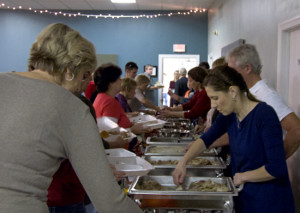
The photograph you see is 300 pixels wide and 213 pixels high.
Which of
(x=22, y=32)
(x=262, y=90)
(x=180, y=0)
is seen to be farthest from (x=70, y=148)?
(x=22, y=32)

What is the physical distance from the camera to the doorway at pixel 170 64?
8297 mm

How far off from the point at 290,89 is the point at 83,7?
20.9 feet

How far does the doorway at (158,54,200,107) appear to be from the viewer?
27.2ft

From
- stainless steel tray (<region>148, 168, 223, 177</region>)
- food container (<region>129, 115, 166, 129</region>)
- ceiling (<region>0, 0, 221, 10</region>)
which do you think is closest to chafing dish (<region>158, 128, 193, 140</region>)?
food container (<region>129, 115, 166, 129</region>)

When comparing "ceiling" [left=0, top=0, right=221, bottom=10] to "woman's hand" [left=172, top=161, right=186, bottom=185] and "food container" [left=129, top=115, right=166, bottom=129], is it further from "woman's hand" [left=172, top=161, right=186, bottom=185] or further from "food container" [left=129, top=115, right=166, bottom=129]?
"woman's hand" [left=172, top=161, right=186, bottom=185]

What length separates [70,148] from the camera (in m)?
0.85

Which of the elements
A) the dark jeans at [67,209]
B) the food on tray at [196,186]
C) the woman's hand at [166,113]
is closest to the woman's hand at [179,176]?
the food on tray at [196,186]

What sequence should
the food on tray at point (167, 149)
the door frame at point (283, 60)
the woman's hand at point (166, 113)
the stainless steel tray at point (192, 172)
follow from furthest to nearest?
the woman's hand at point (166, 113) < the door frame at point (283, 60) < the food on tray at point (167, 149) < the stainless steel tray at point (192, 172)

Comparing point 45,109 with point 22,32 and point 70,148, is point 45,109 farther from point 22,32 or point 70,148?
point 22,32

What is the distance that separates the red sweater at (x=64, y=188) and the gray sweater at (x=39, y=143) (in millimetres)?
402

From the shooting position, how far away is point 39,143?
2.71ft

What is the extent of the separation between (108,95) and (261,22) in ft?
6.78

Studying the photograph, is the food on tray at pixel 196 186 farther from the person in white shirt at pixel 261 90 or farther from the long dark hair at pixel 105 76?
the long dark hair at pixel 105 76

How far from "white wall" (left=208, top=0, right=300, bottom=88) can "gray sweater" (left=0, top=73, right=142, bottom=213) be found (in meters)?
2.24
